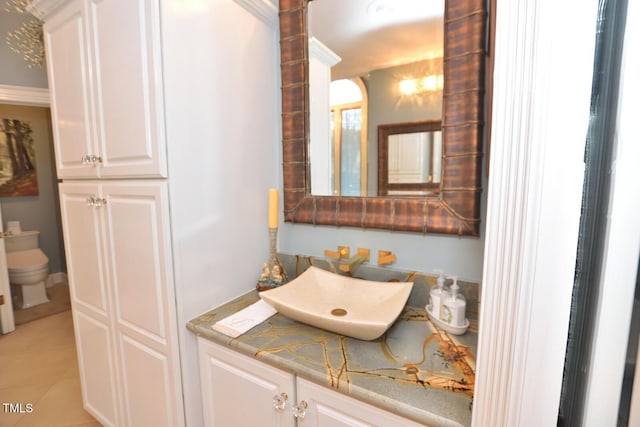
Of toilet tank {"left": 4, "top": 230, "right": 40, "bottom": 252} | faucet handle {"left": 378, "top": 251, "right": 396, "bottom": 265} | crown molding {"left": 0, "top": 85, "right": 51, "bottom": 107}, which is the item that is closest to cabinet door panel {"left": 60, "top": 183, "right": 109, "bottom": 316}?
faucet handle {"left": 378, "top": 251, "right": 396, "bottom": 265}

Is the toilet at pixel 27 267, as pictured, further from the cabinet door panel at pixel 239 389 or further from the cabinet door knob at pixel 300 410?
the cabinet door knob at pixel 300 410

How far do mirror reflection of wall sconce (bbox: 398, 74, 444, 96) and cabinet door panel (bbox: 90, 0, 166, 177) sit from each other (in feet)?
2.95

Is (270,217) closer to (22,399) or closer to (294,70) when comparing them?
(294,70)

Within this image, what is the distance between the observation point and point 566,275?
0.48m

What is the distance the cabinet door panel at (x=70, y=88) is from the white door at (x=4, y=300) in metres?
1.88

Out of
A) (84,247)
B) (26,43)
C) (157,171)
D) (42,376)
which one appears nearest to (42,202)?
(26,43)

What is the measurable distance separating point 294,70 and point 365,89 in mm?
359

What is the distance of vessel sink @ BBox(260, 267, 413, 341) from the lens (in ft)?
2.96

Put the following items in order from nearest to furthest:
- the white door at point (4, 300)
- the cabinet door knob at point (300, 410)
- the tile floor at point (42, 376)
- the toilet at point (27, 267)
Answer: the cabinet door knob at point (300, 410) → the tile floor at point (42, 376) → the white door at point (4, 300) → the toilet at point (27, 267)

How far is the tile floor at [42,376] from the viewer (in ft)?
5.59

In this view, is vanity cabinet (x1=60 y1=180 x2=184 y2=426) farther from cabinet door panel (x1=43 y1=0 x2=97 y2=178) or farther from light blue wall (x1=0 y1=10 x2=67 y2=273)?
light blue wall (x1=0 y1=10 x2=67 y2=273)

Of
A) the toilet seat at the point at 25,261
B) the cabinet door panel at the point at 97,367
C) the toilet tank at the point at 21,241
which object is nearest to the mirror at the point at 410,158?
the cabinet door panel at the point at 97,367

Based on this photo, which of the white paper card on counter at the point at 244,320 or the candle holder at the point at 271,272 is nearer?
the white paper card on counter at the point at 244,320

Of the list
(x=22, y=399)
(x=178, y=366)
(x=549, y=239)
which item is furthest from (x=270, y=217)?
(x=22, y=399)
